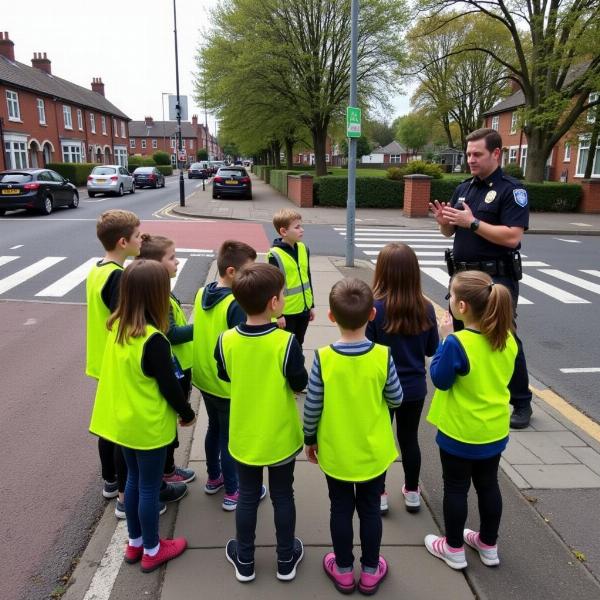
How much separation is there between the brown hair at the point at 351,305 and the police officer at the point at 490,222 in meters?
1.73

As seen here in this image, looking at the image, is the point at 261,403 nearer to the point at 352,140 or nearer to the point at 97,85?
the point at 352,140

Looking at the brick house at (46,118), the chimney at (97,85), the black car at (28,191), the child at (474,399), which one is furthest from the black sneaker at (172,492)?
the chimney at (97,85)

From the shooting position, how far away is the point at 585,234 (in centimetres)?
1689

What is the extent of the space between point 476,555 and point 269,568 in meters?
1.04

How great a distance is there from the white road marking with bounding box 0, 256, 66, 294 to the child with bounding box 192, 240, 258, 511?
272 inches

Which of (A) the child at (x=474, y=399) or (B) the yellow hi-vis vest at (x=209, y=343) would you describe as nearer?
(A) the child at (x=474, y=399)

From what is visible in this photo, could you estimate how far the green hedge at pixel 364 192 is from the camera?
22516 mm

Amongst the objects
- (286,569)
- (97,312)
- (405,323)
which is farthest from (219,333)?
(286,569)

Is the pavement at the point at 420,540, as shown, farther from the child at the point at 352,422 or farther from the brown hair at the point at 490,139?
the brown hair at the point at 490,139

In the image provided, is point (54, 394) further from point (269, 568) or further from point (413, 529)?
point (413, 529)

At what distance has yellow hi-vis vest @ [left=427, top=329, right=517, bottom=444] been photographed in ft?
7.89

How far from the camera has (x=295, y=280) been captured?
14.3ft

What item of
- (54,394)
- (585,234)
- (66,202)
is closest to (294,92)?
(66,202)

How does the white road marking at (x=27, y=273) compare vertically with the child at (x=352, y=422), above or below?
below
